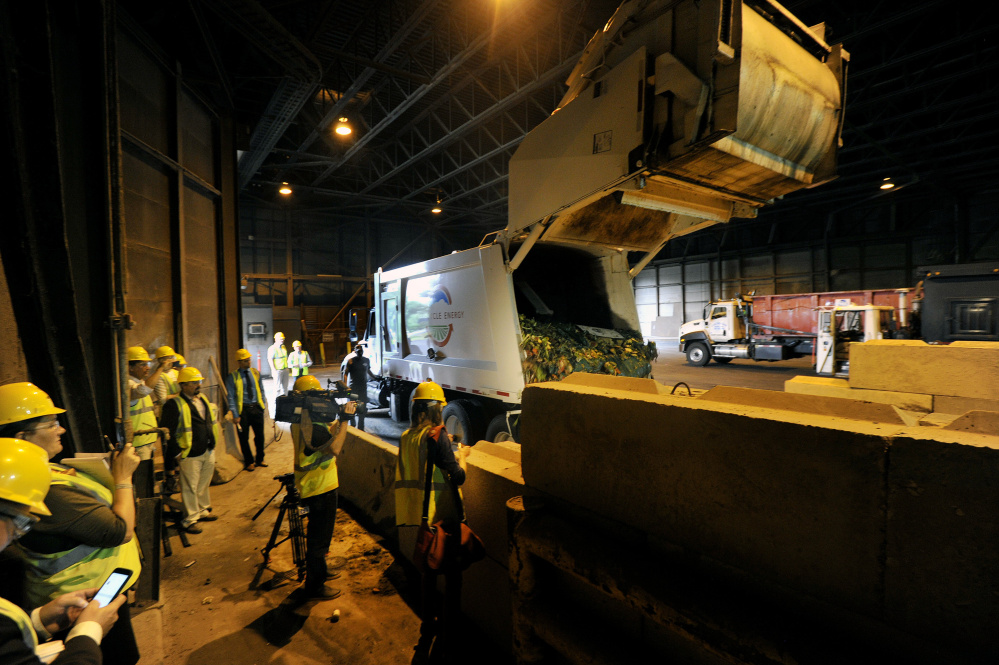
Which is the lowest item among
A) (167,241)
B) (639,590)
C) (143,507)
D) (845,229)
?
(143,507)

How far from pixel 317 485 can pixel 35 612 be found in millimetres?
1772

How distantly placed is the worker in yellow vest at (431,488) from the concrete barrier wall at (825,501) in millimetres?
1253

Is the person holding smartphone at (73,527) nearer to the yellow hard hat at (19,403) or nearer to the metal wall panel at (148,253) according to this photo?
the yellow hard hat at (19,403)

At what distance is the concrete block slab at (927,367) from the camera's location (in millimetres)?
2807

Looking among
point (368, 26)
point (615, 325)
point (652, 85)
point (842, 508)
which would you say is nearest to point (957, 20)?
point (615, 325)

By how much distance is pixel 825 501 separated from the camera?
4.04 feet

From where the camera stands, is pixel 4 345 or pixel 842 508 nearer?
pixel 842 508

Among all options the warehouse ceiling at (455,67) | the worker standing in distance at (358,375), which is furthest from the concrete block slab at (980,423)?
the worker standing in distance at (358,375)

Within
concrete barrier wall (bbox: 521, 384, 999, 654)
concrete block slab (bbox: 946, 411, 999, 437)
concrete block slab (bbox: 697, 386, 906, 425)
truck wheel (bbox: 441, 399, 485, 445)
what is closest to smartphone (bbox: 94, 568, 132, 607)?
concrete barrier wall (bbox: 521, 384, 999, 654)

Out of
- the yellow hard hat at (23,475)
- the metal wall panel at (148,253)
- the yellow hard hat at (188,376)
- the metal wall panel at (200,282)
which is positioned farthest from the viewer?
the metal wall panel at (200,282)

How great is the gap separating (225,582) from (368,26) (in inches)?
395

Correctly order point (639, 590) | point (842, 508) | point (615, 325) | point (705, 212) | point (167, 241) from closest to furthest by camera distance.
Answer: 1. point (842, 508)
2. point (639, 590)
3. point (705, 212)
4. point (167, 241)
5. point (615, 325)

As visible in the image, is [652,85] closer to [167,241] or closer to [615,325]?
[615,325]

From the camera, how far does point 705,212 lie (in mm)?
3859
